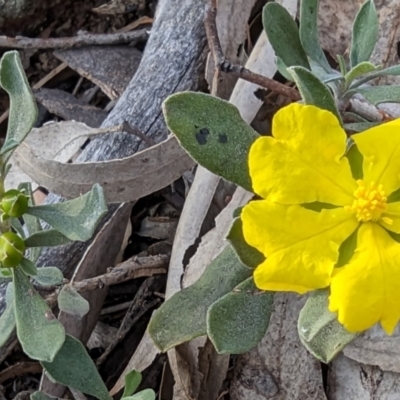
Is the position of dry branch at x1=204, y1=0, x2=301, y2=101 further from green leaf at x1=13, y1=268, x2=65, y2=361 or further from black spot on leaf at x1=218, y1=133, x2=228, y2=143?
green leaf at x1=13, y1=268, x2=65, y2=361

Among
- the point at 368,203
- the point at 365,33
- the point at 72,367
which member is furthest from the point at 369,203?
the point at 72,367

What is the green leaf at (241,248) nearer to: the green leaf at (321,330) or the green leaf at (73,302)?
the green leaf at (321,330)

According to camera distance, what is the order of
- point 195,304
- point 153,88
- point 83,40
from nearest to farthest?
1. point 195,304
2. point 153,88
3. point 83,40

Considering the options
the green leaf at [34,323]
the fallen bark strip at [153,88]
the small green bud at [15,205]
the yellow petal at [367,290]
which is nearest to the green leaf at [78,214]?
the small green bud at [15,205]

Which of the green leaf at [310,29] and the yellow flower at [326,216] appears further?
the green leaf at [310,29]

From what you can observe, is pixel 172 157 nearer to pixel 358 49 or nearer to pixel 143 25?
pixel 358 49

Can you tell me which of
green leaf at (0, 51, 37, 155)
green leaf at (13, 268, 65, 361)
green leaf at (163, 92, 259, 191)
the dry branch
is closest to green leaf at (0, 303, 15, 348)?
green leaf at (13, 268, 65, 361)

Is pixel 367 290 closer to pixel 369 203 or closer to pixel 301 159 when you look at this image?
pixel 369 203
